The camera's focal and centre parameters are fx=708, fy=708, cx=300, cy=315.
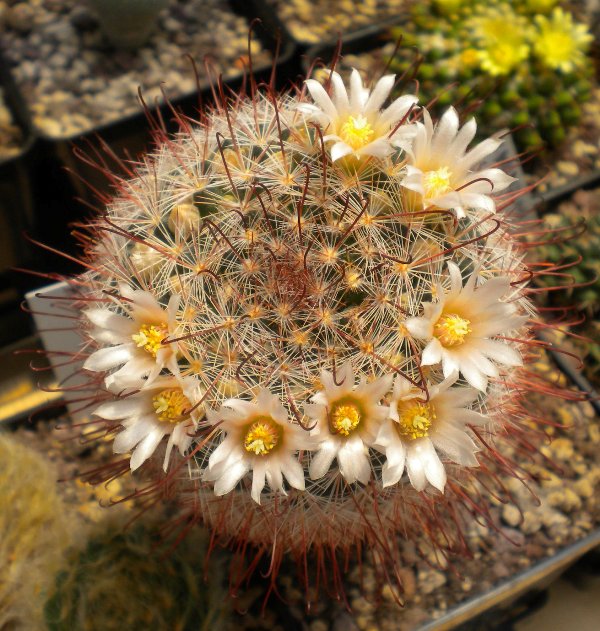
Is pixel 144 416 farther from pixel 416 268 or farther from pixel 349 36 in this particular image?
pixel 349 36

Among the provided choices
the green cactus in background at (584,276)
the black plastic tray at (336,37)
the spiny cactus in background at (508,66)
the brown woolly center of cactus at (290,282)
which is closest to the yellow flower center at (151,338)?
the brown woolly center of cactus at (290,282)

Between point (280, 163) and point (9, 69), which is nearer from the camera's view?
point (280, 163)

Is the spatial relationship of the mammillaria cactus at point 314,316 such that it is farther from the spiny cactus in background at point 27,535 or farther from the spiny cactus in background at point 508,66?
the spiny cactus in background at point 508,66

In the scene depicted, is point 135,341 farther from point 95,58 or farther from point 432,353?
point 95,58

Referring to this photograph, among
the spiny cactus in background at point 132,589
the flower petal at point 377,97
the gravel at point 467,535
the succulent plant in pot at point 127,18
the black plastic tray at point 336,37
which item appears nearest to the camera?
the flower petal at point 377,97

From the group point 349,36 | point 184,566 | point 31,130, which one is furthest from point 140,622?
point 349,36

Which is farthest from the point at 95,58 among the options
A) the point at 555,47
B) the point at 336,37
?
the point at 555,47

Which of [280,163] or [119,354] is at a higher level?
[280,163]
